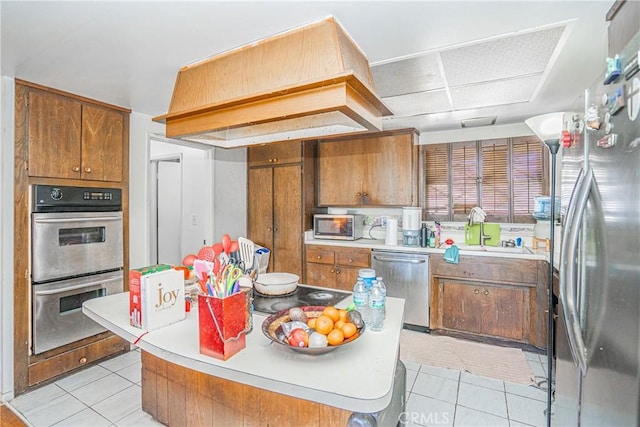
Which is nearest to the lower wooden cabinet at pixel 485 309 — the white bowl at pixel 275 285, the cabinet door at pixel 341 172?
the cabinet door at pixel 341 172

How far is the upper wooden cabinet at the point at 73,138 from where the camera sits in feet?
7.80

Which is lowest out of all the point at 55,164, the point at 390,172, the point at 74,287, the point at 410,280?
the point at 410,280

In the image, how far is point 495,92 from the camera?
253 centimetres

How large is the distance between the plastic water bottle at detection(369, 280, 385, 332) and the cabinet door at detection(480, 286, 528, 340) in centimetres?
223

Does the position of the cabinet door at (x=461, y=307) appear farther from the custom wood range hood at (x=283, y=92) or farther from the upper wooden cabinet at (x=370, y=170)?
the custom wood range hood at (x=283, y=92)

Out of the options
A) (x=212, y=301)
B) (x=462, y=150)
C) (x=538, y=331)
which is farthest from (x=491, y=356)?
(x=212, y=301)

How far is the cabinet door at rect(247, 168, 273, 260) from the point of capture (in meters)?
4.09

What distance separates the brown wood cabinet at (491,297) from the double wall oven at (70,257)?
10.2 ft

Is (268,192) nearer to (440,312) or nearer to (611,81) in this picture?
(440,312)

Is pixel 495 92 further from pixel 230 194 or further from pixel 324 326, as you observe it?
pixel 230 194

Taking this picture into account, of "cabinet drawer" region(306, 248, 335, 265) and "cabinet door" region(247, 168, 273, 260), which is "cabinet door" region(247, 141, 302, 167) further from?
"cabinet drawer" region(306, 248, 335, 265)

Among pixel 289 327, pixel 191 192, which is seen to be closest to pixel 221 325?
pixel 289 327

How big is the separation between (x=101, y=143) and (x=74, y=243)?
877 mm

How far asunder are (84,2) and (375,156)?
2.97 metres
